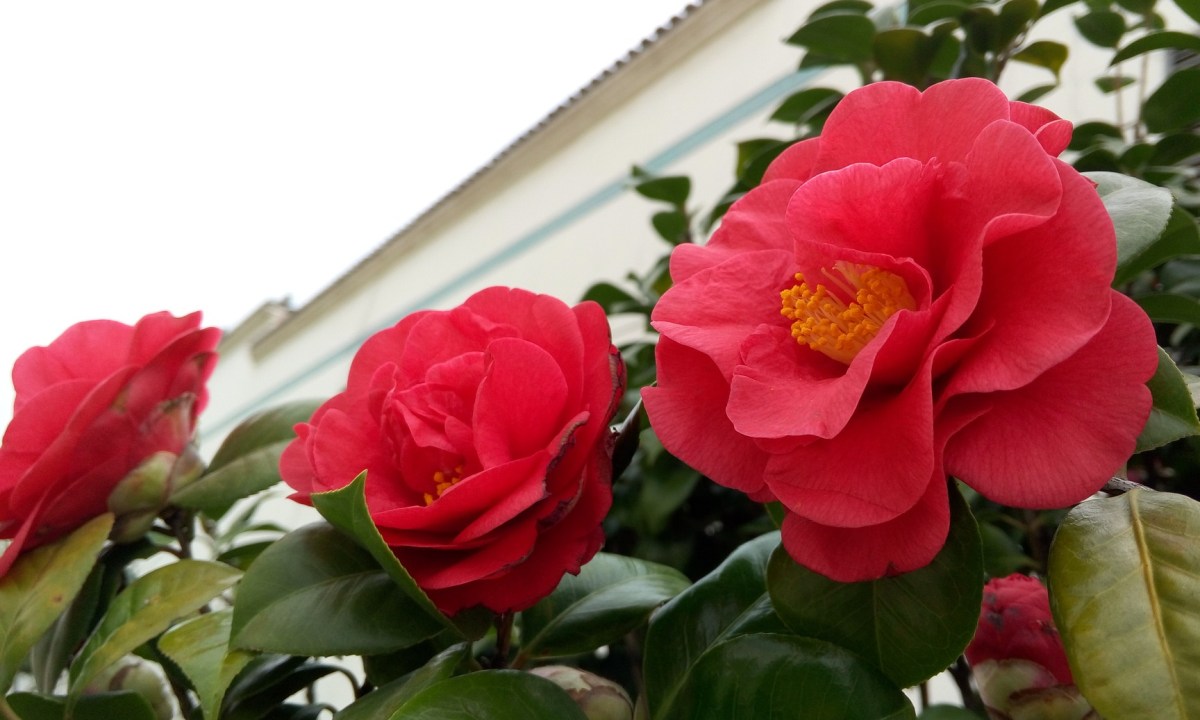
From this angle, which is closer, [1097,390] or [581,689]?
[1097,390]

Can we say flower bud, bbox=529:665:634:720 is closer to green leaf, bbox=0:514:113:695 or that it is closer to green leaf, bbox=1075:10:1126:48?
green leaf, bbox=0:514:113:695

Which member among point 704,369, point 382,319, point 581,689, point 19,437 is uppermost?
point 19,437

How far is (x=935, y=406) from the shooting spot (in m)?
0.25

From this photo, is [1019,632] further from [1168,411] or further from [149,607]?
[149,607]

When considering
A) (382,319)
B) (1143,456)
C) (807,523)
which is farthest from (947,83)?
(382,319)

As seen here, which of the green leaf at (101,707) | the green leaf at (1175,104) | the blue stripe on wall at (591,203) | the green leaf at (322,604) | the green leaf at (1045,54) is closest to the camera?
the green leaf at (322,604)

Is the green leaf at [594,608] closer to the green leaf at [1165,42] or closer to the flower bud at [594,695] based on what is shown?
the flower bud at [594,695]

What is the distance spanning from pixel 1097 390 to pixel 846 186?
10 cm

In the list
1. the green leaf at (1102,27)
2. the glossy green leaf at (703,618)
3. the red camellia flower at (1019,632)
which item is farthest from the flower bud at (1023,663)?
the green leaf at (1102,27)

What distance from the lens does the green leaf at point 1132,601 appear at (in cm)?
22

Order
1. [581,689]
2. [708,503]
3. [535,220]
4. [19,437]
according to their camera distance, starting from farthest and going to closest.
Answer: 1. [535,220]
2. [708,503]
3. [19,437]
4. [581,689]

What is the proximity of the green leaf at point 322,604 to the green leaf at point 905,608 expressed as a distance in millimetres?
153

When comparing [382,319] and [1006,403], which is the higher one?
[1006,403]

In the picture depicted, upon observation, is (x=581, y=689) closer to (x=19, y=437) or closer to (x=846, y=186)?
(x=846, y=186)
